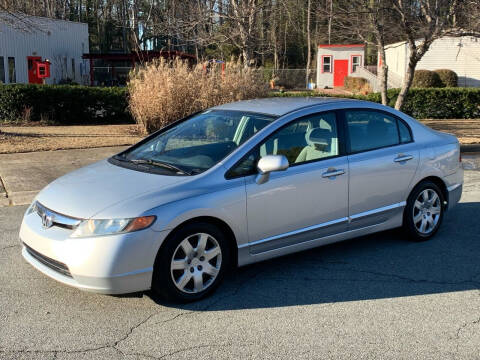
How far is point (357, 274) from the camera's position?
16.4ft

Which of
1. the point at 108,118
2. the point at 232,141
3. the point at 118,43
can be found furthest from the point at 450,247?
the point at 118,43

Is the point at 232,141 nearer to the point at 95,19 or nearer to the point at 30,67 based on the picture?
the point at 30,67

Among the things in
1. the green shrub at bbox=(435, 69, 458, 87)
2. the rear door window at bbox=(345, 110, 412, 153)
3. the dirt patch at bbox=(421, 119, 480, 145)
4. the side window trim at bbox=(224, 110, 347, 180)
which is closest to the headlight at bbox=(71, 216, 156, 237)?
the side window trim at bbox=(224, 110, 347, 180)

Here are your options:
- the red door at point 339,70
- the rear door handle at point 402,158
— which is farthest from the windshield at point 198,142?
the red door at point 339,70

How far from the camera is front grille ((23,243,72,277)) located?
4070 mm

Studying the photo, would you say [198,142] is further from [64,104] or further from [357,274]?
[64,104]

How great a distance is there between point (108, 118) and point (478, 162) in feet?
36.0

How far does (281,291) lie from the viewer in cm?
460

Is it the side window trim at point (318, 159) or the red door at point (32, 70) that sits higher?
the red door at point (32, 70)

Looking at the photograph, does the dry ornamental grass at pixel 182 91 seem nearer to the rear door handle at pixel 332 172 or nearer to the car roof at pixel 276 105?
the car roof at pixel 276 105

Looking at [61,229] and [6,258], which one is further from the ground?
[61,229]

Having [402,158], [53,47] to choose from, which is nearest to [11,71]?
[53,47]

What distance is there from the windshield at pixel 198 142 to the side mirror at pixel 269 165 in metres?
0.35

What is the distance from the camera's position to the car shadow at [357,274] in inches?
176
